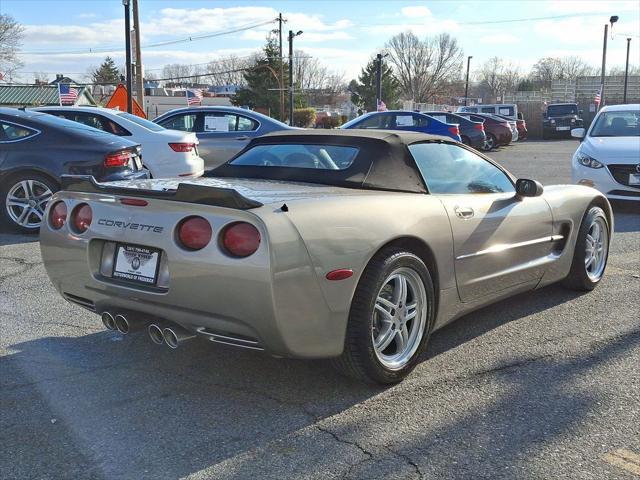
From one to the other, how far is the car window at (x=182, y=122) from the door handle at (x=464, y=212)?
377 inches

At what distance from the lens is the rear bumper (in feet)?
9.43

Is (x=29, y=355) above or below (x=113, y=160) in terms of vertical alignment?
below

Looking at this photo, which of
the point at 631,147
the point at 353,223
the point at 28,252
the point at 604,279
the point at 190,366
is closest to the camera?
the point at 353,223

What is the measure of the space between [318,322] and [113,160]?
524 centimetres

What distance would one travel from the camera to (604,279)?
580cm

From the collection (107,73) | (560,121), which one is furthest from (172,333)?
(107,73)

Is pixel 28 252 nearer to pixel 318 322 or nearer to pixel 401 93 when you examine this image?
pixel 318 322

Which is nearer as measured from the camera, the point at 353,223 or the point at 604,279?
the point at 353,223

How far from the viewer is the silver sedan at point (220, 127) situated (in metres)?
12.6

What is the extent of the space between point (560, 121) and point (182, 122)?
101ft

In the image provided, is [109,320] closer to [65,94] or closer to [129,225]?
[129,225]

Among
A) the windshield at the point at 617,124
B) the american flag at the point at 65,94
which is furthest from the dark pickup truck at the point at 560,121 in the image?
the windshield at the point at 617,124

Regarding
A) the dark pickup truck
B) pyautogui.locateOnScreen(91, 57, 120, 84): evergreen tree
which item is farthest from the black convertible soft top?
pyautogui.locateOnScreen(91, 57, 120, 84): evergreen tree

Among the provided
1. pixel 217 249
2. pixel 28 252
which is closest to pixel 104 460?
pixel 217 249
